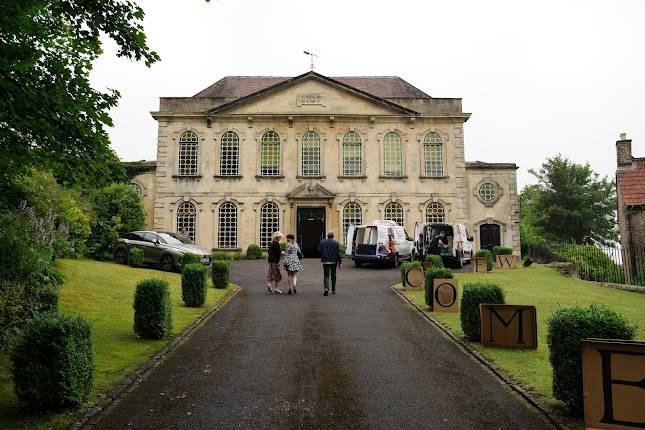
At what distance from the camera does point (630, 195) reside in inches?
992

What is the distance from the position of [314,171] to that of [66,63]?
23398 millimetres

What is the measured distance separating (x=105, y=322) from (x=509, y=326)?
7.79 m

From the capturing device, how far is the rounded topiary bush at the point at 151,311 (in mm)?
8609

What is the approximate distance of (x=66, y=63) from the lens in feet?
26.7

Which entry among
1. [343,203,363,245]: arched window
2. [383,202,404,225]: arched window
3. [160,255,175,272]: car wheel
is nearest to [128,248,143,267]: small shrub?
[160,255,175,272]: car wheel

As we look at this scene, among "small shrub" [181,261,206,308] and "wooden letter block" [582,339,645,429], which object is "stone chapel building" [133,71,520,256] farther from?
"wooden letter block" [582,339,645,429]

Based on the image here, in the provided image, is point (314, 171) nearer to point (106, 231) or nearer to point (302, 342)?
point (106, 231)

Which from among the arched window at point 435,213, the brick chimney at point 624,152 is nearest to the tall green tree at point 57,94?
the arched window at point 435,213

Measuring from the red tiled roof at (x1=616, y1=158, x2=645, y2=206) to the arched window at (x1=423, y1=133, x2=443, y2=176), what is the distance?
10063mm

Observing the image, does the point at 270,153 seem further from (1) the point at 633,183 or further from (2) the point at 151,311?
(2) the point at 151,311

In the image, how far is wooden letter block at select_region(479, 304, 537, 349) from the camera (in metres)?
7.94

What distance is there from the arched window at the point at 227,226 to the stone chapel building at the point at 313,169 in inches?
2.5

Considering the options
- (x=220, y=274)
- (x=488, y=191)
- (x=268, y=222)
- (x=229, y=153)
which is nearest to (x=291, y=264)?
(x=220, y=274)

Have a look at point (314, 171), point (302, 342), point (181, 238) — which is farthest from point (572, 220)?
point (302, 342)
